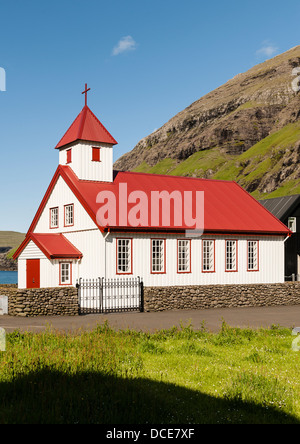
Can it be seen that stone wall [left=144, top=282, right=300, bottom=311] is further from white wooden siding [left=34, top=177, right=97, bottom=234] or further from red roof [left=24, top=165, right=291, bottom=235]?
white wooden siding [left=34, top=177, right=97, bottom=234]

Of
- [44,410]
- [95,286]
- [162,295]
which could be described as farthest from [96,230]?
[44,410]

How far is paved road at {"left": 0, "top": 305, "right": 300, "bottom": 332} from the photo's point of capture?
21.2 m

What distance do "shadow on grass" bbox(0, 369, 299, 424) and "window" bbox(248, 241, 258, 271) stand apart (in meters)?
26.8

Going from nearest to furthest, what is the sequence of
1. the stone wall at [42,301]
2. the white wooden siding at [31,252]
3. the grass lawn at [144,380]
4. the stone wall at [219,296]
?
the grass lawn at [144,380], the stone wall at [42,301], the stone wall at [219,296], the white wooden siding at [31,252]

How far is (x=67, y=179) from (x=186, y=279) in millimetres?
9975

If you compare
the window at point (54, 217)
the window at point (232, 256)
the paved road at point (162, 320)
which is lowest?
the paved road at point (162, 320)

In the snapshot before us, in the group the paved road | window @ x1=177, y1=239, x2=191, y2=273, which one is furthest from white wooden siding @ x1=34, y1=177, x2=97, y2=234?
the paved road

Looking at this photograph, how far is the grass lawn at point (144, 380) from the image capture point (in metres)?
8.00

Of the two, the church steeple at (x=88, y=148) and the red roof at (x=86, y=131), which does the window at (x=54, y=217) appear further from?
the red roof at (x=86, y=131)

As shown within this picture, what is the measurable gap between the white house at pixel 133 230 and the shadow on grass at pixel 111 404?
20.1 metres

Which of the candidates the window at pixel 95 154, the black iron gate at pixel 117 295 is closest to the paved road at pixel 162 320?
the black iron gate at pixel 117 295

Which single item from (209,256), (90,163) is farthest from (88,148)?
(209,256)

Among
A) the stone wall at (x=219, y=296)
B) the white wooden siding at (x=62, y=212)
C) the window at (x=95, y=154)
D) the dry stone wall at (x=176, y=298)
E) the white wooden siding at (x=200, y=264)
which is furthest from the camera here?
the window at (x=95, y=154)
